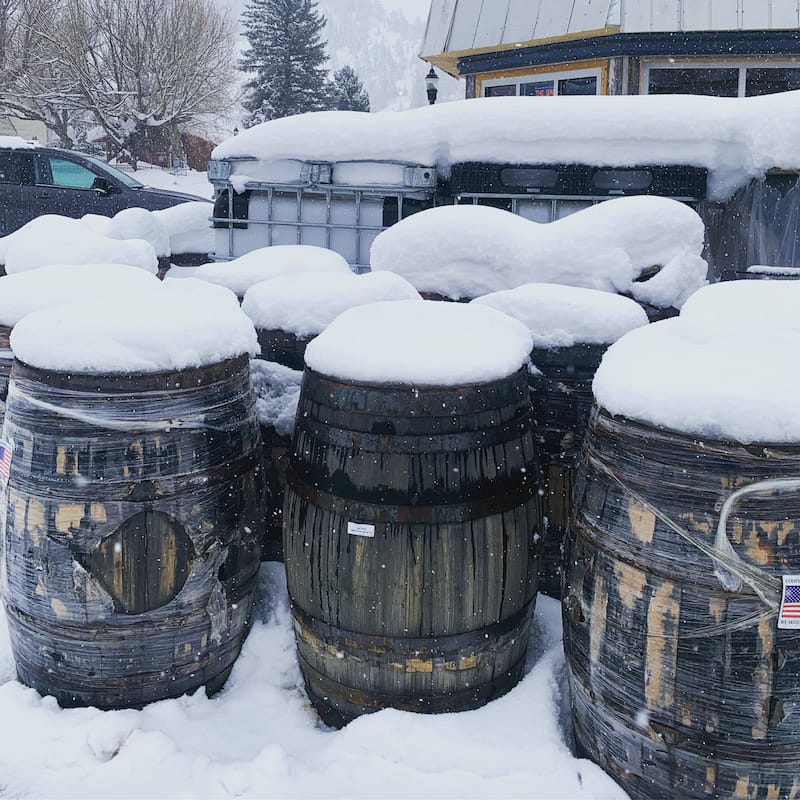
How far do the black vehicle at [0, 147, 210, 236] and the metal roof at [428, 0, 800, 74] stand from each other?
524cm

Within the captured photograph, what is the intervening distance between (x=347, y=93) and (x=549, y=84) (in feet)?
100

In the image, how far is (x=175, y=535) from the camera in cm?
233

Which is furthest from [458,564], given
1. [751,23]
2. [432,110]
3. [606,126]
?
[751,23]

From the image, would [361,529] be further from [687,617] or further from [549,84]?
[549,84]

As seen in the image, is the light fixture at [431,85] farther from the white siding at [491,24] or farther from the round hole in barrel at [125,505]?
the round hole in barrel at [125,505]

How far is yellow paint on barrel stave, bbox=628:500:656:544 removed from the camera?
6.07 feet

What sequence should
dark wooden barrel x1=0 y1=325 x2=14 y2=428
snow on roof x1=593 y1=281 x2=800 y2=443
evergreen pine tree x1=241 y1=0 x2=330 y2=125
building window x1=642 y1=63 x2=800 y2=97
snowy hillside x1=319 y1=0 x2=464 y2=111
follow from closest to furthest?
snow on roof x1=593 y1=281 x2=800 y2=443 < dark wooden barrel x1=0 y1=325 x2=14 y2=428 < building window x1=642 y1=63 x2=800 y2=97 < evergreen pine tree x1=241 y1=0 x2=330 y2=125 < snowy hillside x1=319 y1=0 x2=464 y2=111

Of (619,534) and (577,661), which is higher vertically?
(619,534)

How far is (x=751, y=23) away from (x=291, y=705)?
1048cm

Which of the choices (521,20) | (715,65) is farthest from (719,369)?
(521,20)

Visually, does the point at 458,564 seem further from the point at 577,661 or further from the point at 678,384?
the point at 678,384

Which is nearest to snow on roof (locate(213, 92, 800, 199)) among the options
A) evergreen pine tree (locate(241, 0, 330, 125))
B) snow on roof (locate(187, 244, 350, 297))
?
snow on roof (locate(187, 244, 350, 297))

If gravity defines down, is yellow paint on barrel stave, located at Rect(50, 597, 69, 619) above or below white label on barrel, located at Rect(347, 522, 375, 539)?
below

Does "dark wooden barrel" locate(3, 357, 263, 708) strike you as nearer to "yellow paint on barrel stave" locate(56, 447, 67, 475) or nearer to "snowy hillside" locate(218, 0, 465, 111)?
"yellow paint on barrel stave" locate(56, 447, 67, 475)
